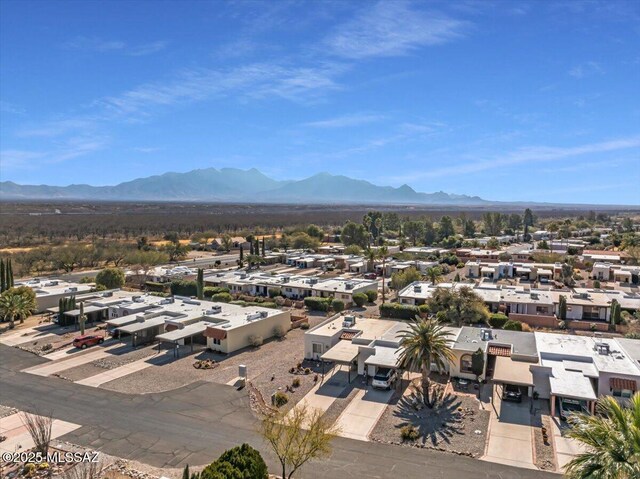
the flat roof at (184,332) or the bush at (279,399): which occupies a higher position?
the flat roof at (184,332)

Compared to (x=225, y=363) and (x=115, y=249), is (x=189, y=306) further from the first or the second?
(x=115, y=249)

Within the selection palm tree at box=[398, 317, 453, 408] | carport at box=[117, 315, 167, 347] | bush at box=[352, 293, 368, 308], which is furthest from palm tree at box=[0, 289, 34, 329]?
palm tree at box=[398, 317, 453, 408]

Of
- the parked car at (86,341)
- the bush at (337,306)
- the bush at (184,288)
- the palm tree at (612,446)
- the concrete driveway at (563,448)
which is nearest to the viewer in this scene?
the palm tree at (612,446)

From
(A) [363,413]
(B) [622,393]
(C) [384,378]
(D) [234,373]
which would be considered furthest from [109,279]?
(B) [622,393]

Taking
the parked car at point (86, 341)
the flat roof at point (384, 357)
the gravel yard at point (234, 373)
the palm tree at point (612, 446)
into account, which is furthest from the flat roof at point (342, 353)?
the parked car at point (86, 341)

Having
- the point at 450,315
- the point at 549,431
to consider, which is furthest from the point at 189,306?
the point at 549,431

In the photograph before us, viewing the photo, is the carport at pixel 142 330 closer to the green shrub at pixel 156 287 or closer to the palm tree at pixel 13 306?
the palm tree at pixel 13 306

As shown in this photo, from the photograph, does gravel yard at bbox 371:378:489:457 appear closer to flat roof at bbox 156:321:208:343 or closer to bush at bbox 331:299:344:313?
flat roof at bbox 156:321:208:343
